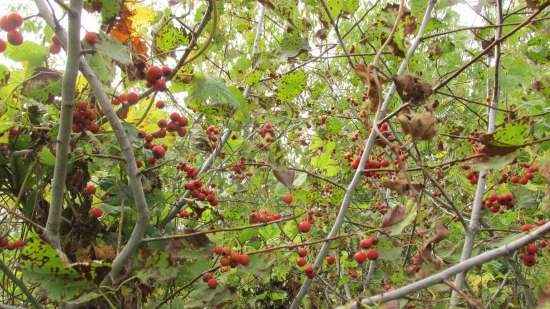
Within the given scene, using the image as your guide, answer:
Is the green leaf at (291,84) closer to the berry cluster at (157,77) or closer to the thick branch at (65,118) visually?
the berry cluster at (157,77)

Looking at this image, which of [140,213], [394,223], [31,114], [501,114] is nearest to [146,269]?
[140,213]

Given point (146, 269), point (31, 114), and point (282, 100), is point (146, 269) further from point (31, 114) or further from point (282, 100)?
point (282, 100)

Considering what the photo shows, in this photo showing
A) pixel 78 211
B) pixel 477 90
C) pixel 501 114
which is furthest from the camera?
pixel 477 90

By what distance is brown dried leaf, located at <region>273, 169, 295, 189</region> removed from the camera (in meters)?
1.70

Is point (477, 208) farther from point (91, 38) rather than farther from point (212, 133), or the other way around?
point (91, 38)

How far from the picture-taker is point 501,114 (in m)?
2.18

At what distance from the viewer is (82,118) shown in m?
1.42

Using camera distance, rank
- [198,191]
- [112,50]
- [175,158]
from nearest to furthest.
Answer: [112,50] < [175,158] < [198,191]

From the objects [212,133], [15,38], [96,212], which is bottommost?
[96,212]

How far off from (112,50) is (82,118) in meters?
0.39

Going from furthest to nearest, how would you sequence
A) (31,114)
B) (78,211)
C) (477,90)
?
1. (477,90)
2. (78,211)
3. (31,114)

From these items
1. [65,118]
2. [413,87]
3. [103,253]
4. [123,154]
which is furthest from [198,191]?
[413,87]

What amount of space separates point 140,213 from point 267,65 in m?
0.92

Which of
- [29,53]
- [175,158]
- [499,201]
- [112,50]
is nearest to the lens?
[112,50]
